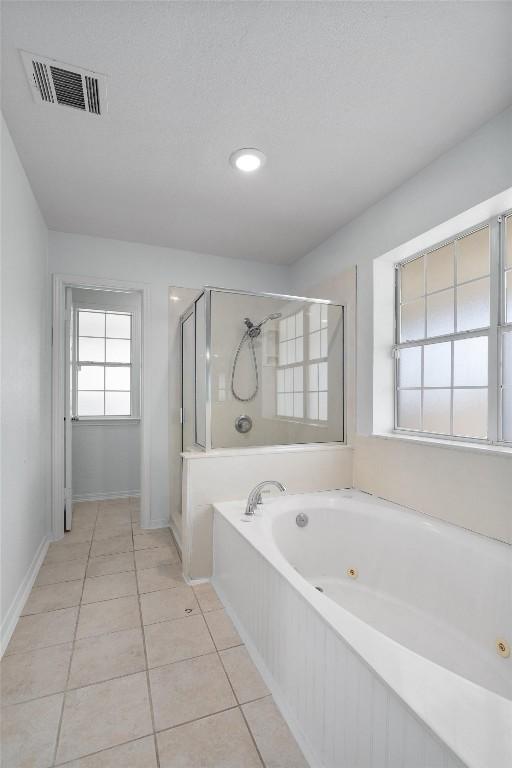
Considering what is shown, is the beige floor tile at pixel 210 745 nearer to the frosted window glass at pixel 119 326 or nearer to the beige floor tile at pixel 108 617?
the beige floor tile at pixel 108 617

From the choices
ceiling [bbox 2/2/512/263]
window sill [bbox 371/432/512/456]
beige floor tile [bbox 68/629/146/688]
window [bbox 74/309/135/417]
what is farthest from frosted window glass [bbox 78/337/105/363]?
window sill [bbox 371/432/512/456]

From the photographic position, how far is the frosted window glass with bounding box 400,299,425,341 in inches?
93.6

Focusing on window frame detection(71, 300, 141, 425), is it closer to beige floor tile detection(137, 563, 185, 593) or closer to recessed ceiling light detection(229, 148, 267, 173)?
beige floor tile detection(137, 563, 185, 593)

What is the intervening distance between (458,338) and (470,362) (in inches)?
5.9

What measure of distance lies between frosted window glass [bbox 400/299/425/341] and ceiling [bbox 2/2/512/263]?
0.74 m

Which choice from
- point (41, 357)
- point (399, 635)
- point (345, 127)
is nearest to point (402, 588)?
point (399, 635)

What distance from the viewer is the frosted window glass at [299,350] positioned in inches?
111

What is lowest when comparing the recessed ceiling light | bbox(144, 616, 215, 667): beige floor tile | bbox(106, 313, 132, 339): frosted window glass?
bbox(144, 616, 215, 667): beige floor tile

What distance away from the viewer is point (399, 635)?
1646 millimetres

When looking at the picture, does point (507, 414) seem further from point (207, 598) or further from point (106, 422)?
point (106, 422)

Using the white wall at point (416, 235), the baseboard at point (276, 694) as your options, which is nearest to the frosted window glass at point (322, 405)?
the white wall at point (416, 235)

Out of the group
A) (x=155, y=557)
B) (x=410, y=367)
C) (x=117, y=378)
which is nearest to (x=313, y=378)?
(x=410, y=367)

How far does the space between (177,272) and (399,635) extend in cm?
302

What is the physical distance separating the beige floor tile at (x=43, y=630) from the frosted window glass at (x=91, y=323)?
2990 mm
